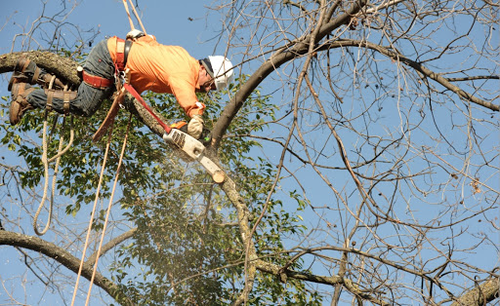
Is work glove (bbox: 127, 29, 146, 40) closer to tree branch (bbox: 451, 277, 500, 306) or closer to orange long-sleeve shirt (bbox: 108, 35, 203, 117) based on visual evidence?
orange long-sleeve shirt (bbox: 108, 35, 203, 117)

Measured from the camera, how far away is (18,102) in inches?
253

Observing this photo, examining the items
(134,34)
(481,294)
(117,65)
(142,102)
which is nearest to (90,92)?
(117,65)

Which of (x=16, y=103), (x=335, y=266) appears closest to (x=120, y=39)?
(x=16, y=103)

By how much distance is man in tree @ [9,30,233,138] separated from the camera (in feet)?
19.9

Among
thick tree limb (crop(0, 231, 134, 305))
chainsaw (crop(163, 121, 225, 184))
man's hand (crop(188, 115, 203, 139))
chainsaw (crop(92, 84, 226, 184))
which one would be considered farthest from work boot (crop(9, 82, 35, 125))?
thick tree limb (crop(0, 231, 134, 305))

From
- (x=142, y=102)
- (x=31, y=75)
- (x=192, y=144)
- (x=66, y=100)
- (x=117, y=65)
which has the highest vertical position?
(x=31, y=75)

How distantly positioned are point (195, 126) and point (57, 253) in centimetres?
319

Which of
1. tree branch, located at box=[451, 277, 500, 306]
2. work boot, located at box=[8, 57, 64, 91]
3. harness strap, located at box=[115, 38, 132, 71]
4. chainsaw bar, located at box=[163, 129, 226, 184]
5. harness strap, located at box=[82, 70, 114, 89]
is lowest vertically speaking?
tree branch, located at box=[451, 277, 500, 306]

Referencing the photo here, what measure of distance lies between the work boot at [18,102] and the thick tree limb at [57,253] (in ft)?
6.84

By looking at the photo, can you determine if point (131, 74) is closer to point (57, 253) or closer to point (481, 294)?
point (57, 253)

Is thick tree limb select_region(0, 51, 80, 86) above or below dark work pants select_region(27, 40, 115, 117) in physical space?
above

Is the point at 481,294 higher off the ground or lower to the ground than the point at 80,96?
lower

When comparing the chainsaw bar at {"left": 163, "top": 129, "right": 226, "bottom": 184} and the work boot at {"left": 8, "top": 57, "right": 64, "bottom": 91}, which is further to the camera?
the work boot at {"left": 8, "top": 57, "right": 64, "bottom": 91}

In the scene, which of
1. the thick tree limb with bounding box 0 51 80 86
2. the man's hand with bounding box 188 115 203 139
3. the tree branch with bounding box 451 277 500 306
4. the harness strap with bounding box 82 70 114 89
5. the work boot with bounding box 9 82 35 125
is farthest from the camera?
the thick tree limb with bounding box 0 51 80 86
